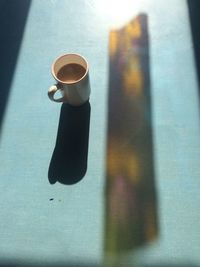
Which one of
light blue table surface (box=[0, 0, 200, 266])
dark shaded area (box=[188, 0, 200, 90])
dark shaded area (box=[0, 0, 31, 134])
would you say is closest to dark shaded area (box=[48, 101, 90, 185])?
light blue table surface (box=[0, 0, 200, 266])

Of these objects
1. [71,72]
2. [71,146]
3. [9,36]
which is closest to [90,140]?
[71,146]

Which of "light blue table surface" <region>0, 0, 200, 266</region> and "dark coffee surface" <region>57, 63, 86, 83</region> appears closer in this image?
"light blue table surface" <region>0, 0, 200, 266</region>

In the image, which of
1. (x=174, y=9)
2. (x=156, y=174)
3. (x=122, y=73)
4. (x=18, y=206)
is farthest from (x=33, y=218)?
(x=174, y=9)

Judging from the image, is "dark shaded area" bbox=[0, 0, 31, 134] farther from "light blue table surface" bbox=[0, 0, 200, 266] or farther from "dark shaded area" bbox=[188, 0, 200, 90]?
"dark shaded area" bbox=[188, 0, 200, 90]

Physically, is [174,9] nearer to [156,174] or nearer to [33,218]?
[156,174]

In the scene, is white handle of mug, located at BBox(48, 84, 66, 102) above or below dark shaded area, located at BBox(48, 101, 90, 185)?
above

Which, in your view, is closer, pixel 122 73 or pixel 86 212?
pixel 86 212
